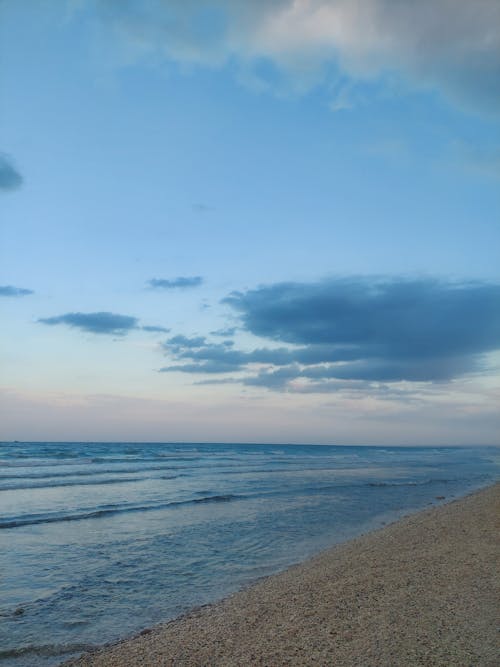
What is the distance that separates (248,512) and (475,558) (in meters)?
11.2

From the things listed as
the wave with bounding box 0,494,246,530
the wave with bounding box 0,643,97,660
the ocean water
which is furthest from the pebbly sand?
the wave with bounding box 0,494,246,530

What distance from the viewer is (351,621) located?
22.8 ft

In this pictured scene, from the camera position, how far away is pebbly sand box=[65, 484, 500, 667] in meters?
5.87

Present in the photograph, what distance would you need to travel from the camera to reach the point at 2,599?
364 inches

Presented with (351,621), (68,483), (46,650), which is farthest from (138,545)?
(68,483)

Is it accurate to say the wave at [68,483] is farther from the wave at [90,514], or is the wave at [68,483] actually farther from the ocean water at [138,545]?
the wave at [90,514]

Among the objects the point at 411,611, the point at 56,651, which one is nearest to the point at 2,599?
the point at 56,651

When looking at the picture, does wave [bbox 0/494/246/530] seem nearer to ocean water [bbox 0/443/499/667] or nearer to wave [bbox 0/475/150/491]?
ocean water [bbox 0/443/499/667]

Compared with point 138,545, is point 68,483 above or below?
below

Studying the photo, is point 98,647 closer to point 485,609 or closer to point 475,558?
point 485,609

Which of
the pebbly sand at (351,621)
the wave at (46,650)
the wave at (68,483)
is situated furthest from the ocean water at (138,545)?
the pebbly sand at (351,621)

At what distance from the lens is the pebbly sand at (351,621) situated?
587cm

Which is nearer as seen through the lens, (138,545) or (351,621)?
(351,621)

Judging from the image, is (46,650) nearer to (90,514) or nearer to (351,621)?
(351,621)
